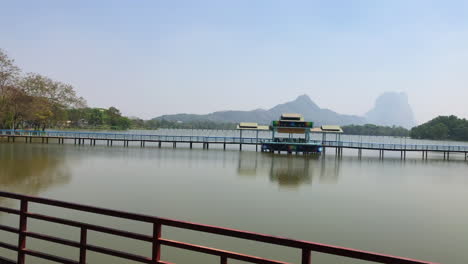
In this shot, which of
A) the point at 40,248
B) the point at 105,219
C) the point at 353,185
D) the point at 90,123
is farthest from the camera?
the point at 90,123

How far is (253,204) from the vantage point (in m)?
11.9

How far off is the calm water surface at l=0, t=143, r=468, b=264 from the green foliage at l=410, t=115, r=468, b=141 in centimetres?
10035

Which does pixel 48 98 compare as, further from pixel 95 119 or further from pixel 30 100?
pixel 95 119

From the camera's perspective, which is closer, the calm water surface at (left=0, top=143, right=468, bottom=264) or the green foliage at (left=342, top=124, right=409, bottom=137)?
the calm water surface at (left=0, top=143, right=468, bottom=264)

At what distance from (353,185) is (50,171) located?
15.4 m

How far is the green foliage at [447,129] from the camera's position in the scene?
104m

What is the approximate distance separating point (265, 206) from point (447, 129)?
379 ft

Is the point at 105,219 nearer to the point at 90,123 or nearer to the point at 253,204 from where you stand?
the point at 253,204

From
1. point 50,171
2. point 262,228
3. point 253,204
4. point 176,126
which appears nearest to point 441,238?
point 262,228

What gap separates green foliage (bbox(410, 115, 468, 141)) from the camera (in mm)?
104500

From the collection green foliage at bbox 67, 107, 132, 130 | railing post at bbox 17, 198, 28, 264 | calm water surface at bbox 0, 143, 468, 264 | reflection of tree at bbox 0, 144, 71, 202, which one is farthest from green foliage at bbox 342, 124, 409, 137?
railing post at bbox 17, 198, 28, 264

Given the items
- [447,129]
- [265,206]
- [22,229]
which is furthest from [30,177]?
[447,129]

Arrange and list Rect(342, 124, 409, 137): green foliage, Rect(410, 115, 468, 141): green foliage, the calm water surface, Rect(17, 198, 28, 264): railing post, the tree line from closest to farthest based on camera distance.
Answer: Rect(17, 198, 28, 264): railing post < the calm water surface < the tree line < Rect(410, 115, 468, 141): green foliage < Rect(342, 124, 409, 137): green foliage

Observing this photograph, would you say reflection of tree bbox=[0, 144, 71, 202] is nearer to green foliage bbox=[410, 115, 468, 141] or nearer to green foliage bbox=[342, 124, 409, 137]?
green foliage bbox=[410, 115, 468, 141]
